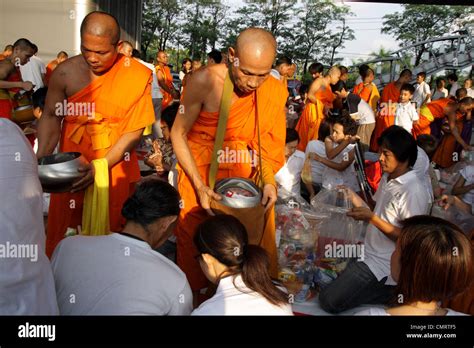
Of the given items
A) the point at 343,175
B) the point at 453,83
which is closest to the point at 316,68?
the point at 343,175

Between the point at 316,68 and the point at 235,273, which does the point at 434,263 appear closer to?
the point at 235,273

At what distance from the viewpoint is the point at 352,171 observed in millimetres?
4875

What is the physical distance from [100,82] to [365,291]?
2072mm

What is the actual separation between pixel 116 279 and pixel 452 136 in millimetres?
7106

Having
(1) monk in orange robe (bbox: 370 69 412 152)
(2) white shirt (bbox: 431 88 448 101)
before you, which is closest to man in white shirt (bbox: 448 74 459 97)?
(2) white shirt (bbox: 431 88 448 101)

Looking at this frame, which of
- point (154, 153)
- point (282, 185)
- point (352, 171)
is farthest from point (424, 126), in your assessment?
point (154, 153)

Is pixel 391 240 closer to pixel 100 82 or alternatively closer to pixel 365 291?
pixel 365 291

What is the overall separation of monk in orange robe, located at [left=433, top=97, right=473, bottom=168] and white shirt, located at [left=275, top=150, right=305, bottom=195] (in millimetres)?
4017

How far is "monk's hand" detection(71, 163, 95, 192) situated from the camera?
271 centimetres

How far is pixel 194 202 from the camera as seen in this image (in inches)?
114

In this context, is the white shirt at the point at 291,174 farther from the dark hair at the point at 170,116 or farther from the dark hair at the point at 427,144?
the dark hair at the point at 427,144

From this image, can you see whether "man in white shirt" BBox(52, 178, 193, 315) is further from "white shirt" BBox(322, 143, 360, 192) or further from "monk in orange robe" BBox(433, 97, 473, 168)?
"monk in orange robe" BBox(433, 97, 473, 168)

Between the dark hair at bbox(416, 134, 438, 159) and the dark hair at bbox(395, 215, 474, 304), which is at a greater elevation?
the dark hair at bbox(416, 134, 438, 159)

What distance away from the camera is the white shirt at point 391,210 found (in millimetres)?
2918
